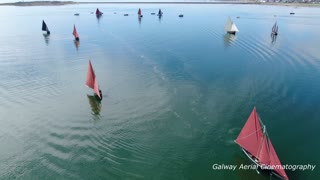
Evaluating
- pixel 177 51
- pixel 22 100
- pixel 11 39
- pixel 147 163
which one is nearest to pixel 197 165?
pixel 147 163

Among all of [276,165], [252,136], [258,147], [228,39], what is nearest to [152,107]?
[252,136]

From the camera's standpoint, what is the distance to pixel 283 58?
60219 millimetres

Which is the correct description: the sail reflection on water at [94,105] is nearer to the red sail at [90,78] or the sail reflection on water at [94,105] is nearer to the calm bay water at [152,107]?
the calm bay water at [152,107]

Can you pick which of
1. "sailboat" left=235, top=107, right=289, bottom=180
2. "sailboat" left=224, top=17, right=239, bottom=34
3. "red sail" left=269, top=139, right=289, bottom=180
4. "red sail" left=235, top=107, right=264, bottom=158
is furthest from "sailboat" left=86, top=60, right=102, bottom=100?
"sailboat" left=224, top=17, right=239, bottom=34

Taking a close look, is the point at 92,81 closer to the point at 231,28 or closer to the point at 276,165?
the point at 276,165

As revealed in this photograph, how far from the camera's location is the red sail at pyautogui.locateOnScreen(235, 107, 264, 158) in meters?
26.2

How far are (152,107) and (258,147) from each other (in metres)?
15.9

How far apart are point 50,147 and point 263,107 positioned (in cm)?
2710

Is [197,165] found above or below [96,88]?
below

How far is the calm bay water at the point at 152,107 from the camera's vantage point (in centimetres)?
2784

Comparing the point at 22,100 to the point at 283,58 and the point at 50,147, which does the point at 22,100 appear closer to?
the point at 50,147

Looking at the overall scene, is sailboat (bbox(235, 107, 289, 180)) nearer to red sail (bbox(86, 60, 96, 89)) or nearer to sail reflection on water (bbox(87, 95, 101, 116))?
sail reflection on water (bbox(87, 95, 101, 116))

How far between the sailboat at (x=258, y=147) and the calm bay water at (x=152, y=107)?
1263 mm

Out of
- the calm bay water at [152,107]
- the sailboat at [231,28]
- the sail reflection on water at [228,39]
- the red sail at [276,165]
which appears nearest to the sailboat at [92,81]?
the calm bay water at [152,107]
